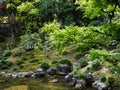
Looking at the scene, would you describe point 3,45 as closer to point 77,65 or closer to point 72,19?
point 72,19

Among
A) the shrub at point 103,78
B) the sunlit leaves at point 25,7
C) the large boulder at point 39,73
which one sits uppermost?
the sunlit leaves at point 25,7

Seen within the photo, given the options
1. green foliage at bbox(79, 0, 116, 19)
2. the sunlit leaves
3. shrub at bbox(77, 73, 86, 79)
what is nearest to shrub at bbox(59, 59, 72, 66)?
shrub at bbox(77, 73, 86, 79)

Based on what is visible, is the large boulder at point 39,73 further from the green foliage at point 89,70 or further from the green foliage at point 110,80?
the green foliage at point 110,80

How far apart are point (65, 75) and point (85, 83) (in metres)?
4.59

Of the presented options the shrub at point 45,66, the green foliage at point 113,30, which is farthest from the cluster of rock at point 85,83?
the green foliage at point 113,30

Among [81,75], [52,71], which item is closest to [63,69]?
[52,71]

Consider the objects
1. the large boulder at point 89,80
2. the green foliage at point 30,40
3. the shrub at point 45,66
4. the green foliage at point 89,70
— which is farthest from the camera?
the green foliage at point 30,40

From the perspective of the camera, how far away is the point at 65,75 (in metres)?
29.6

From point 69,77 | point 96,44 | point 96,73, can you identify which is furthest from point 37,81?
point 96,44

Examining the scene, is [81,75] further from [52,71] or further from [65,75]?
[52,71]

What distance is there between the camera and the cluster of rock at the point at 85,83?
23875 mm

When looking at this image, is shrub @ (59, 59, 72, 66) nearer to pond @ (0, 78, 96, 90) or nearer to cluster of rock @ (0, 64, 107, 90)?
cluster of rock @ (0, 64, 107, 90)

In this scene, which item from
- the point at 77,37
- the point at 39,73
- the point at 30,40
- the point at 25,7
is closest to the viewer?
the point at 77,37

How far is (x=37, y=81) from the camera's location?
92.8 feet
